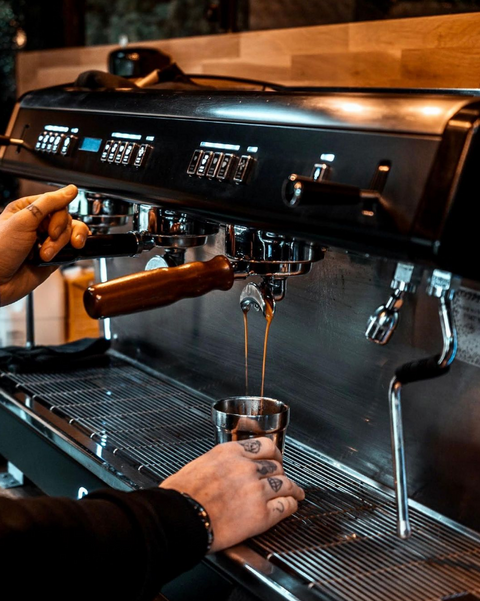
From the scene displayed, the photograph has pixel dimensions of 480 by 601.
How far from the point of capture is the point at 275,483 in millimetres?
1013

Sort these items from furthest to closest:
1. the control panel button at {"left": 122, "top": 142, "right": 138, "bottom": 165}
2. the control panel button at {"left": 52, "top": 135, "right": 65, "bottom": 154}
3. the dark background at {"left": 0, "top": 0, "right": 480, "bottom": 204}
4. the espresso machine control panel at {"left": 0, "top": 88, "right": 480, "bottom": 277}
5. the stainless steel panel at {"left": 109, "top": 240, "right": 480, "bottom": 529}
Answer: the dark background at {"left": 0, "top": 0, "right": 480, "bottom": 204}, the control panel button at {"left": 52, "top": 135, "right": 65, "bottom": 154}, the control panel button at {"left": 122, "top": 142, "right": 138, "bottom": 165}, the stainless steel panel at {"left": 109, "top": 240, "right": 480, "bottom": 529}, the espresso machine control panel at {"left": 0, "top": 88, "right": 480, "bottom": 277}

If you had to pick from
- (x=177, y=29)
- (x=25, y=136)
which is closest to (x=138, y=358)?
(x=25, y=136)

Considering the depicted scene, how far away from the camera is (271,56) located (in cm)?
167

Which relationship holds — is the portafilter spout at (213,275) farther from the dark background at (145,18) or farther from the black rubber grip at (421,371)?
the dark background at (145,18)

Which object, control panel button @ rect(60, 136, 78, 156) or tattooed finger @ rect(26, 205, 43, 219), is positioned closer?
tattooed finger @ rect(26, 205, 43, 219)

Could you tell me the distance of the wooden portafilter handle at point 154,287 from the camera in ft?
2.98

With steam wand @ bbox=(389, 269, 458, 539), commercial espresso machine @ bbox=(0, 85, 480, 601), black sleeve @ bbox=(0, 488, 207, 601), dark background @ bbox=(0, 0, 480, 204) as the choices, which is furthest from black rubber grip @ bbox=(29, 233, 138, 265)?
dark background @ bbox=(0, 0, 480, 204)

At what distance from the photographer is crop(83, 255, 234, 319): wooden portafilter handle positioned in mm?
907

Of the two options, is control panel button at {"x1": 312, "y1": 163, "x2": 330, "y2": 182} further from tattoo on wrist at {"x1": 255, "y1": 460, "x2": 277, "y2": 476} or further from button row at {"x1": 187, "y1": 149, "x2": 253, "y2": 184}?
tattoo on wrist at {"x1": 255, "y1": 460, "x2": 277, "y2": 476}

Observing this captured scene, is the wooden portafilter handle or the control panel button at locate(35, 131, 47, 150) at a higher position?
the control panel button at locate(35, 131, 47, 150)

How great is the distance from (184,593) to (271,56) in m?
1.06

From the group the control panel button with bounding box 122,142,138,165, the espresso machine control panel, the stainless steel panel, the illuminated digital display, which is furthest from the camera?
the illuminated digital display

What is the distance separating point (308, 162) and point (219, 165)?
0.50ft

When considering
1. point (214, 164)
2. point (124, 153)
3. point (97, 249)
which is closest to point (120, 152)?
point (124, 153)
